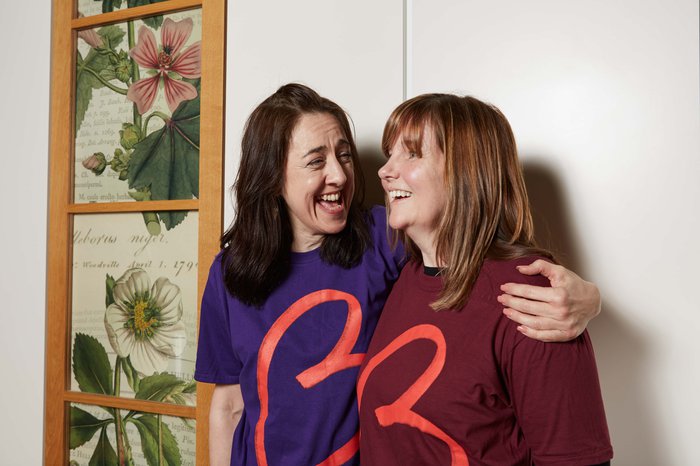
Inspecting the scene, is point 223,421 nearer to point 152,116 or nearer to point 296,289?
point 296,289

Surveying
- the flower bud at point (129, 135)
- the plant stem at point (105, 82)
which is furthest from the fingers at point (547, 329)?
the plant stem at point (105, 82)

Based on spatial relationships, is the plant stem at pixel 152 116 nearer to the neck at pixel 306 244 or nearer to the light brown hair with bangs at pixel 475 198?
the neck at pixel 306 244

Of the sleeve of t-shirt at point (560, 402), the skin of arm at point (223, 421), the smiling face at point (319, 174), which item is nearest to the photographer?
the sleeve of t-shirt at point (560, 402)

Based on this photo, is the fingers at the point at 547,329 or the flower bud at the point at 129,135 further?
the flower bud at the point at 129,135

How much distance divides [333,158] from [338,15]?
0.45 metres

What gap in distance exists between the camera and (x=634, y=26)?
1258 millimetres

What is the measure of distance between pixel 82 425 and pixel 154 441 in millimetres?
287

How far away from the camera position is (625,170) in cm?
128

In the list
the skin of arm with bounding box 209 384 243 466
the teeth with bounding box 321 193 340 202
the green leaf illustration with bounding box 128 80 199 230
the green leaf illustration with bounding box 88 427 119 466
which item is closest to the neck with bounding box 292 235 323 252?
the teeth with bounding box 321 193 340 202

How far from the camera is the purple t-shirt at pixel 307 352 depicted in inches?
50.4

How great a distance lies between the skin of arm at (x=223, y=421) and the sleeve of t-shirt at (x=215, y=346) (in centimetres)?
5

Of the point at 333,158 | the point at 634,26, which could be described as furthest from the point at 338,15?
the point at 634,26

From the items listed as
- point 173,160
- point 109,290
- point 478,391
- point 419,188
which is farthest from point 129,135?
point 478,391

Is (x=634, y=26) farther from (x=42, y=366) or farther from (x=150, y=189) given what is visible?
(x=42, y=366)
